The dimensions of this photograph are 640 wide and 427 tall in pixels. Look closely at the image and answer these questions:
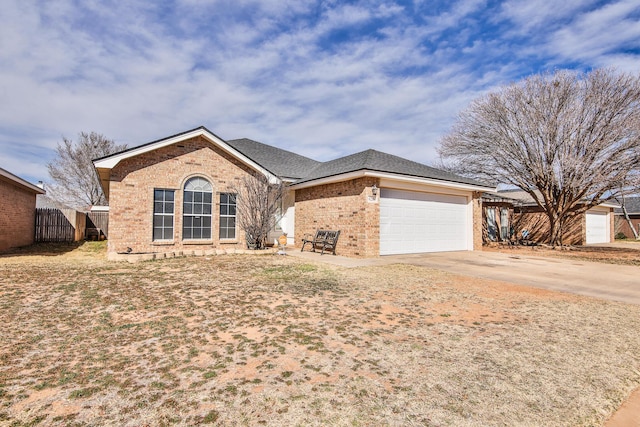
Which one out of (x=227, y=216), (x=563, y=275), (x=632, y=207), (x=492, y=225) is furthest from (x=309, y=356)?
(x=632, y=207)

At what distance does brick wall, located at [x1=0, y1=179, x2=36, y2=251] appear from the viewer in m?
13.7

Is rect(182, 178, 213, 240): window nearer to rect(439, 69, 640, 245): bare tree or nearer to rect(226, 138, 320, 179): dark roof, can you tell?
rect(226, 138, 320, 179): dark roof

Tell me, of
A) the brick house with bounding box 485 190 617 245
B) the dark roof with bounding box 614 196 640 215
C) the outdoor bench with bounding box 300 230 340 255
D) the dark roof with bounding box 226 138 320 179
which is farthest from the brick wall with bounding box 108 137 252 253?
the dark roof with bounding box 614 196 640 215

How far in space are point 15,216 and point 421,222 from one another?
60.3ft

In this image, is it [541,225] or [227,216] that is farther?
[541,225]

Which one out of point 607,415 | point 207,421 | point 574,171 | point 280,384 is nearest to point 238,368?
point 280,384

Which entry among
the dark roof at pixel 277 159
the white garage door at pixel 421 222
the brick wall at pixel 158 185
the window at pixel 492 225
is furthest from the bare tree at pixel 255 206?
the window at pixel 492 225

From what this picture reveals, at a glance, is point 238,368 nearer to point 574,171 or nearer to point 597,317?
point 597,317

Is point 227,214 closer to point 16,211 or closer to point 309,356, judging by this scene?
point 16,211

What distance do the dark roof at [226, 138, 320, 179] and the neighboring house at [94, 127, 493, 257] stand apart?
2454 millimetres

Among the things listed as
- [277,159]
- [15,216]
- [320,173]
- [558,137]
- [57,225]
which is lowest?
[57,225]

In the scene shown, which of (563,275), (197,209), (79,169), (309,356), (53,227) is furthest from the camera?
(79,169)

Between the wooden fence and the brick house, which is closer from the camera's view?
the wooden fence

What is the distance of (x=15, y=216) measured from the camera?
15023mm
